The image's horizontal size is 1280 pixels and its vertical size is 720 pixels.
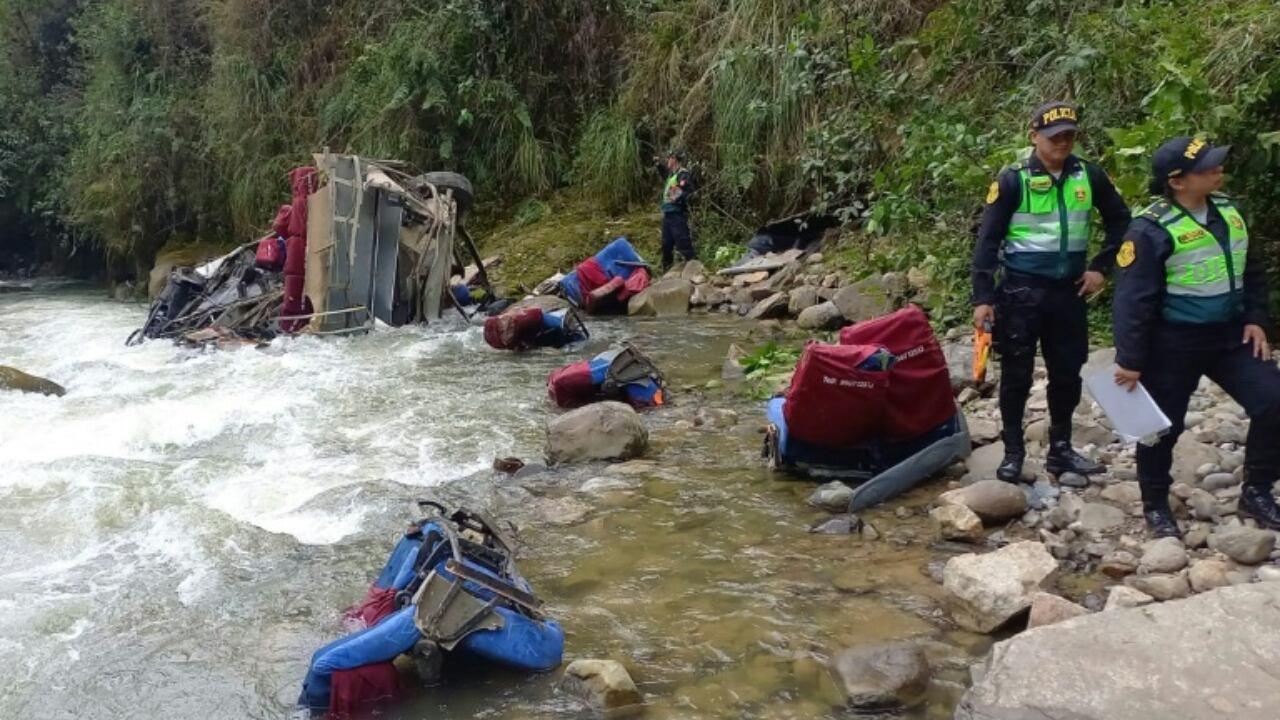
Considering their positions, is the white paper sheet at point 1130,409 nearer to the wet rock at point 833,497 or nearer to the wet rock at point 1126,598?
the wet rock at point 1126,598

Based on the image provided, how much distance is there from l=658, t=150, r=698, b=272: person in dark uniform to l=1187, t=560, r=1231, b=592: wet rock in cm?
821

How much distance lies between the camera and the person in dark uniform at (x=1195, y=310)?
3424 mm

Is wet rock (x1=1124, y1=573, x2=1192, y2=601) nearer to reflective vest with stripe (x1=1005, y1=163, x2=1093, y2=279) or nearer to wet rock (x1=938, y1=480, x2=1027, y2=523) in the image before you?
wet rock (x1=938, y1=480, x2=1027, y2=523)

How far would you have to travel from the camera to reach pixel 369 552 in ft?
14.5

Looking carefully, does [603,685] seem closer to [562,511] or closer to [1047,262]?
[562,511]

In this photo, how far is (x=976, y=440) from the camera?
4.91 metres

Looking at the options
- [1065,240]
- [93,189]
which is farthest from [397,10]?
[1065,240]

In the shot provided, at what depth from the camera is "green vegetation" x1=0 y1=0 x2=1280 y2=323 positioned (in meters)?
6.04

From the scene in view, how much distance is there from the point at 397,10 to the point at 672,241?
7.28 m

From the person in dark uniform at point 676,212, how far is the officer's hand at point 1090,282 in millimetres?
7191

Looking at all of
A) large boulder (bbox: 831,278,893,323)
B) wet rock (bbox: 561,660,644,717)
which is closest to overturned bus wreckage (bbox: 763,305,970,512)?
wet rock (bbox: 561,660,644,717)

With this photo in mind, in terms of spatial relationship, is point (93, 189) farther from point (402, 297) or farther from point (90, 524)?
point (90, 524)

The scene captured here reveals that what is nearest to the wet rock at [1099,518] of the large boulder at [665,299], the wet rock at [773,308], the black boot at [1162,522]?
the black boot at [1162,522]

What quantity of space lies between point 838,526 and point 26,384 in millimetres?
6811
